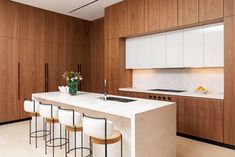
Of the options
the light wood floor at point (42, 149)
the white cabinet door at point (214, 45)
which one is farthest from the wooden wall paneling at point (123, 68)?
the white cabinet door at point (214, 45)

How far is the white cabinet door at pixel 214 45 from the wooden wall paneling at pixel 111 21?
2250 millimetres

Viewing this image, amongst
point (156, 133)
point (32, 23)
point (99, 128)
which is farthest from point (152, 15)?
point (32, 23)

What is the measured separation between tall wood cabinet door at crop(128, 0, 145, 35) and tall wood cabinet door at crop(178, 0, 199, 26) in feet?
2.91

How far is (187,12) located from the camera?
3469 millimetres

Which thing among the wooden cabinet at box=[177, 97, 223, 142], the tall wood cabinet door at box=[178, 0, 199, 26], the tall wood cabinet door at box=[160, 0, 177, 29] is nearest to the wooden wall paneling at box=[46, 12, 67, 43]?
the tall wood cabinet door at box=[160, 0, 177, 29]

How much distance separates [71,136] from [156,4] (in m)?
3.25

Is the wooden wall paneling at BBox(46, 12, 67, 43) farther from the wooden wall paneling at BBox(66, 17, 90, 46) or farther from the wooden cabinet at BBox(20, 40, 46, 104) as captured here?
the wooden cabinet at BBox(20, 40, 46, 104)

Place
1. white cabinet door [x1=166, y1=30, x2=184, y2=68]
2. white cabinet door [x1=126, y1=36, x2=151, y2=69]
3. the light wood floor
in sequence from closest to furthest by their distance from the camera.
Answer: the light wood floor < white cabinet door [x1=166, y1=30, x2=184, y2=68] < white cabinet door [x1=126, y1=36, x2=151, y2=69]

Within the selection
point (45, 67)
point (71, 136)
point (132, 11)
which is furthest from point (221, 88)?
point (45, 67)

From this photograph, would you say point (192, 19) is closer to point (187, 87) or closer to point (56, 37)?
point (187, 87)

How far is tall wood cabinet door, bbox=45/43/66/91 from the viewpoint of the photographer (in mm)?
5418

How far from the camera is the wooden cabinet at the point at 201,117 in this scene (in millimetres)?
3138

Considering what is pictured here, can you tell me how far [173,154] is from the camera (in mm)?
2533

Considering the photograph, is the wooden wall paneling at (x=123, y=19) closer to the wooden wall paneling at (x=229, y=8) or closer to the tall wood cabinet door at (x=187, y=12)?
the tall wood cabinet door at (x=187, y=12)
